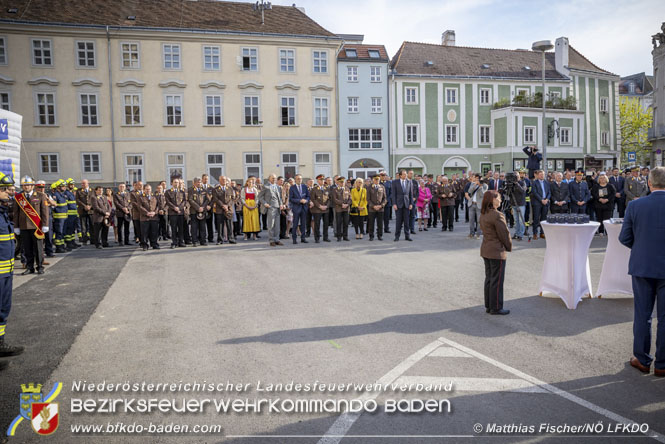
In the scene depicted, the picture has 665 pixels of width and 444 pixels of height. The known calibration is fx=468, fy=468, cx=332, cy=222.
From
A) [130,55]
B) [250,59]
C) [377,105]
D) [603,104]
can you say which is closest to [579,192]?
[377,105]

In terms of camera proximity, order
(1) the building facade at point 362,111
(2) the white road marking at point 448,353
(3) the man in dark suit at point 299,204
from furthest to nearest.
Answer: (1) the building facade at point 362,111
(3) the man in dark suit at point 299,204
(2) the white road marking at point 448,353

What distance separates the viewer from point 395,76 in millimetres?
43781

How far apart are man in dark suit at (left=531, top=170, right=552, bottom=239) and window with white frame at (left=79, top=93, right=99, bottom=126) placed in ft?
108

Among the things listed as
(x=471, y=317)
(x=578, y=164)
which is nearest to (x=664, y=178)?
(x=471, y=317)

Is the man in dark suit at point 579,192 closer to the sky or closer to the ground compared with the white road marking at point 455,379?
closer to the sky

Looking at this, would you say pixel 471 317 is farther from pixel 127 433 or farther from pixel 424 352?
pixel 127 433

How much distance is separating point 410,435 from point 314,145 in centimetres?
3776

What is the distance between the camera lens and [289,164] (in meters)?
39.8

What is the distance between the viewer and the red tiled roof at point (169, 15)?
117 feet

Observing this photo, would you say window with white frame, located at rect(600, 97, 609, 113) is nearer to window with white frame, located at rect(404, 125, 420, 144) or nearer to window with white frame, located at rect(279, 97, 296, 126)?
window with white frame, located at rect(404, 125, 420, 144)

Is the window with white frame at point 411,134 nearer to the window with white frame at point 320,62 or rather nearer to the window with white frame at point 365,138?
the window with white frame at point 365,138

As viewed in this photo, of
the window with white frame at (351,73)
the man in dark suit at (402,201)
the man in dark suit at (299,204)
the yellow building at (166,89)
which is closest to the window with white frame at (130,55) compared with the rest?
the yellow building at (166,89)

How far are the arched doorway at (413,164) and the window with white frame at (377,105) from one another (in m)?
5.20

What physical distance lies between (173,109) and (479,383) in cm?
3724
